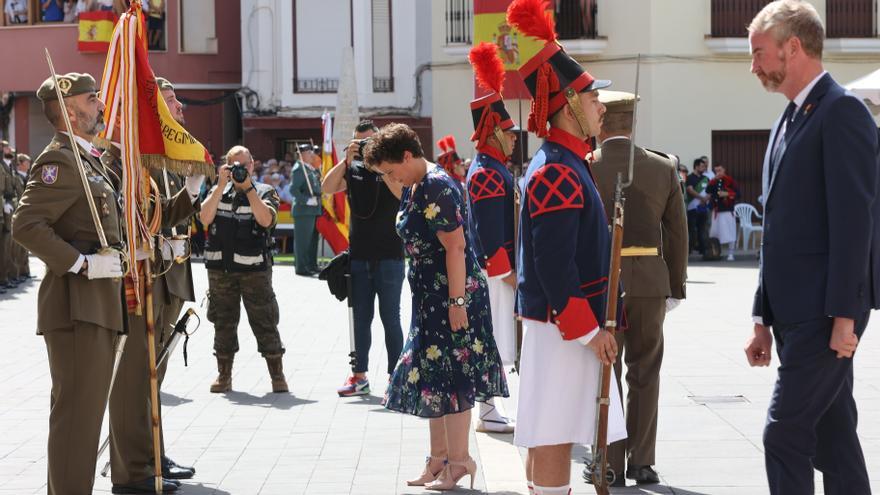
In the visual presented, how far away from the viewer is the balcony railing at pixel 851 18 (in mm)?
31422

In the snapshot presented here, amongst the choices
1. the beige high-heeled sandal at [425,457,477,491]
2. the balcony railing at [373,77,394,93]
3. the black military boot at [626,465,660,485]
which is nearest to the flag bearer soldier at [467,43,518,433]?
the beige high-heeled sandal at [425,457,477,491]

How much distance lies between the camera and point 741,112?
31.3 m

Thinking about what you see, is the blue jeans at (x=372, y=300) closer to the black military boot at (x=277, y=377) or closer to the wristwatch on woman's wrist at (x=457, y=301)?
the black military boot at (x=277, y=377)

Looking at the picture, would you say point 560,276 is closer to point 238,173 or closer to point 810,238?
point 810,238

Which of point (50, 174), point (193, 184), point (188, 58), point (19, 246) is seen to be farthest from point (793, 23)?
point (188, 58)

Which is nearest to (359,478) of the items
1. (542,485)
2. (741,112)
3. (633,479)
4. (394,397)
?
(394,397)

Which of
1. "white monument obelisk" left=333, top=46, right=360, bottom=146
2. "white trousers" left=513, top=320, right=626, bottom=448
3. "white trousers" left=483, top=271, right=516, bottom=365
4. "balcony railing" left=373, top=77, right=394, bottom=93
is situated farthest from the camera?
"balcony railing" left=373, top=77, right=394, bottom=93

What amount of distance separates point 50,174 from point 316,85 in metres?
27.3

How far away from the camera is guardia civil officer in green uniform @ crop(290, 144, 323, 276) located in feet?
74.3

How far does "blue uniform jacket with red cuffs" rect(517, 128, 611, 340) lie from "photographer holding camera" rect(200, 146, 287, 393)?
507 cm

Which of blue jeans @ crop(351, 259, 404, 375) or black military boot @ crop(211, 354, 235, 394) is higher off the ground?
blue jeans @ crop(351, 259, 404, 375)

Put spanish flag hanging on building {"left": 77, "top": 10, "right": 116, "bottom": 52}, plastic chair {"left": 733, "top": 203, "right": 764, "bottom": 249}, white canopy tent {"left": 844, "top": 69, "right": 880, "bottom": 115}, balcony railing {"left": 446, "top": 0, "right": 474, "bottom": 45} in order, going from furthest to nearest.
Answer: spanish flag hanging on building {"left": 77, "top": 10, "right": 116, "bottom": 52}, balcony railing {"left": 446, "top": 0, "right": 474, "bottom": 45}, plastic chair {"left": 733, "top": 203, "right": 764, "bottom": 249}, white canopy tent {"left": 844, "top": 69, "right": 880, "bottom": 115}

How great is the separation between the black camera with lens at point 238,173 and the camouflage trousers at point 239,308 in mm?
1049

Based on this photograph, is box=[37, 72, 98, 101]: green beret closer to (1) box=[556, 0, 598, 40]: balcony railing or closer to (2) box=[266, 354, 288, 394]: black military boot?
(2) box=[266, 354, 288, 394]: black military boot
